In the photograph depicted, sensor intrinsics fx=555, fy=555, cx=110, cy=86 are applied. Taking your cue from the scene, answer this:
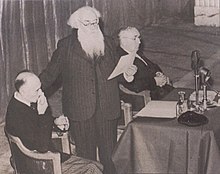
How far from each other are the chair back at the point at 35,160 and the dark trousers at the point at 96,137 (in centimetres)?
55

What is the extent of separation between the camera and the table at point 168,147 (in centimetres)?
305

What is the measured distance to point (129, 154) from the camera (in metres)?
3.32

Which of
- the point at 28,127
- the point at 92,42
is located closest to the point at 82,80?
the point at 92,42

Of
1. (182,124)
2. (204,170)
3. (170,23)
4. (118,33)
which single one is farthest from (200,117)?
(170,23)

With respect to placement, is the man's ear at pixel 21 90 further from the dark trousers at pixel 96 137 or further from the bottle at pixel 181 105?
the bottle at pixel 181 105

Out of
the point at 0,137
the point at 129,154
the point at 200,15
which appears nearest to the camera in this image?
the point at 129,154

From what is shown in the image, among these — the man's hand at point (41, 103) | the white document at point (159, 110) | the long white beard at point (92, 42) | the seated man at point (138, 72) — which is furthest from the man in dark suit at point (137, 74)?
the man's hand at point (41, 103)

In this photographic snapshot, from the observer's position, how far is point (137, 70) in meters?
3.72

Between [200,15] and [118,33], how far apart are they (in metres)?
0.66

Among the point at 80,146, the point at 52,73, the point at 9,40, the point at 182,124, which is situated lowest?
the point at 80,146

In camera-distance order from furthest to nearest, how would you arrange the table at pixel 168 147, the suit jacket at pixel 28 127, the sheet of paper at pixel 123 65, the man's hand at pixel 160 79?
the man's hand at pixel 160 79, the sheet of paper at pixel 123 65, the suit jacket at pixel 28 127, the table at pixel 168 147

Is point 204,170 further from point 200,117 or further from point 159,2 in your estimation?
point 159,2

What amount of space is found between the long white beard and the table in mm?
587

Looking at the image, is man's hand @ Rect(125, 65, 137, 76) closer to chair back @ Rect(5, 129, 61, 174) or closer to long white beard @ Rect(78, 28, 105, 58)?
long white beard @ Rect(78, 28, 105, 58)
